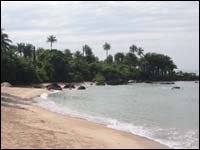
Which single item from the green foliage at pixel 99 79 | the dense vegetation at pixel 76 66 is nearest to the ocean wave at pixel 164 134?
the dense vegetation at pixel 76 66

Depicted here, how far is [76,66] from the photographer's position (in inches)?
4806

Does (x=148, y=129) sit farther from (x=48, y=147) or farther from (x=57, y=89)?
(x=57, y=89)

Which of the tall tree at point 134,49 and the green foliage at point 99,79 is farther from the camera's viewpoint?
the tall tree at point 134,49

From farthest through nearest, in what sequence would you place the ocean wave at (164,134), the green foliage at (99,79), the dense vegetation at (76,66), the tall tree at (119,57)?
1. the tall tree at (119,57)
2. the green foliage at (99,79)
3. the dense vegetation at (76,66)
4. the ocean wave at (164,134)

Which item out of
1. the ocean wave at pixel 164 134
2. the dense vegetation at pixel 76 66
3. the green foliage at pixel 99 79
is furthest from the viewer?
the green foliage at pixel 99 79

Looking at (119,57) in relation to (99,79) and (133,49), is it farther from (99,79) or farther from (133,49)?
(99,79)

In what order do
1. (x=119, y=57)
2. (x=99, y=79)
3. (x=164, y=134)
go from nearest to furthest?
(x=164, y=134) → (x=99, y=79) → (x=119, y=57)

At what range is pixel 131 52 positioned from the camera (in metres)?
164

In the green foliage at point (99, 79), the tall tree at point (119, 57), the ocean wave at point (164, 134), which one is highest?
the tall tree at point (119, 57)

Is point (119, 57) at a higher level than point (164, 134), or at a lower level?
higher

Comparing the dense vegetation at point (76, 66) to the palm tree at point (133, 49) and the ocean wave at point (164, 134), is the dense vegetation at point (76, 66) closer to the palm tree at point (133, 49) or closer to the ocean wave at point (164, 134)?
the palm tree at point (133, 49)

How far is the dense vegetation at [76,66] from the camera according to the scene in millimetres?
87562

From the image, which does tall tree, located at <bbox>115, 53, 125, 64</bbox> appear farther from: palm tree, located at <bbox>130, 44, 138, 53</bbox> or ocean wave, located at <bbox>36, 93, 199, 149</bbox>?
ocean wave, located at <bbox>36, 93, 199, 149</bbox>

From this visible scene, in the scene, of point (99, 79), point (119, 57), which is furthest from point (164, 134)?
point (119, 57)
